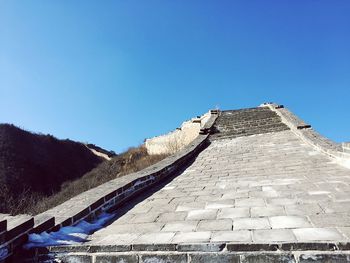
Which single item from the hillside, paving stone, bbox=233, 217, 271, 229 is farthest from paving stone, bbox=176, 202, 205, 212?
the hillside

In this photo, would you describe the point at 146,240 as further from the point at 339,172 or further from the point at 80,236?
the point at 339,172

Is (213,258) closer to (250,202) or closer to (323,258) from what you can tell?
(323,258)

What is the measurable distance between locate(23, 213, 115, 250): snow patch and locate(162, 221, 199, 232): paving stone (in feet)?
2.44

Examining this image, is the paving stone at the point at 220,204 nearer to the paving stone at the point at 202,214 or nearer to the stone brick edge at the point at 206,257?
the paving stone at the point at 202,214

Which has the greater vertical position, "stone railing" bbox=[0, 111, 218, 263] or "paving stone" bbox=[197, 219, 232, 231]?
"stone railing" bbox=[0, 111, 218, 263]

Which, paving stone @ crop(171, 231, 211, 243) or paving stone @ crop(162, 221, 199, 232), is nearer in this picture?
paving stone @ crop(171, 231, 211, 243)

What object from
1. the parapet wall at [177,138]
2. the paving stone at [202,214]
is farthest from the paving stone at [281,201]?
the parapet wall at [177,138]

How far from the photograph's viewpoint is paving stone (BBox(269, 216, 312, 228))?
2.57 meters

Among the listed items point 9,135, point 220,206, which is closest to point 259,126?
point 220,206

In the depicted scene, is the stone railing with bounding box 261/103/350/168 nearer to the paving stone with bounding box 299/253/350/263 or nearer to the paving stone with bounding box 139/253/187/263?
the paving stone with bounding box 299/253/350/263

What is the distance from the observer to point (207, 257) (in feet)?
7.25

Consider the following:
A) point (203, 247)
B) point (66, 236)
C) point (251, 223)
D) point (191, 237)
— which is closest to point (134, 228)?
point (66, 236)

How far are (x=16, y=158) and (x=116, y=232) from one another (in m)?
22.7

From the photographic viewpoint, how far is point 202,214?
126 inches
